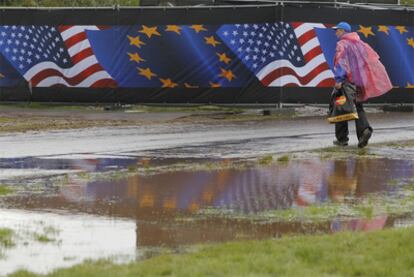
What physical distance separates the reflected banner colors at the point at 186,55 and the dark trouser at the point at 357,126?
7.07 m

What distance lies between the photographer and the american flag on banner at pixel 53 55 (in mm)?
21984

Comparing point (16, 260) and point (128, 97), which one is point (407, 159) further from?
point (128, 97)

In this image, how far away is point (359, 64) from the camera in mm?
13641

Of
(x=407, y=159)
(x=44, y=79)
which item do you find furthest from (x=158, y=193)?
(x=44, y=79)

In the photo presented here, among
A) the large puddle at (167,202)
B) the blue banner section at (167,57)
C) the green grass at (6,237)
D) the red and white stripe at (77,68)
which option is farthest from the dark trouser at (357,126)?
the red and white stripe at (77,68)

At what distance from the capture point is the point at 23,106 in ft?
73.9

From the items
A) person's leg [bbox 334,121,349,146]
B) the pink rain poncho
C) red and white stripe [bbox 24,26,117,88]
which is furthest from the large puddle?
red and white stripe [bbox 24,26,117,88]

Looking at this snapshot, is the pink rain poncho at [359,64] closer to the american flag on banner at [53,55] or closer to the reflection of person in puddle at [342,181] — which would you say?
the reflection of person in puddle at [342,181]

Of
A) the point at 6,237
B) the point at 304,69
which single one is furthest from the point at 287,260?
the point at 304,69

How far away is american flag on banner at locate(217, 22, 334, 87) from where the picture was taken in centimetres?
2084

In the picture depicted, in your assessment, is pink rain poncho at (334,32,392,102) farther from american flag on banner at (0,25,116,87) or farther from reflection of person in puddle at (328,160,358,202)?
american flag on banner at (0,25,116,87)

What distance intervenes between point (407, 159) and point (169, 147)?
143 inches

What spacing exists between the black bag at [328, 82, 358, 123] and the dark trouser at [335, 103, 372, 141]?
0.17 m

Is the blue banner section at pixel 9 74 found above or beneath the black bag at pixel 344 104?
beneath
